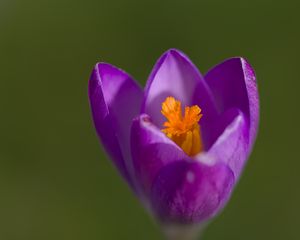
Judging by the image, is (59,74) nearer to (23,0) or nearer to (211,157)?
(23,0)

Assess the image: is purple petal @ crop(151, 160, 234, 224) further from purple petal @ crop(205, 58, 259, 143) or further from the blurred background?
the blurred background

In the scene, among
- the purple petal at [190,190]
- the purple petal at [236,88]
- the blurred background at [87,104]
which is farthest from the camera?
the blurred background at [87,104]

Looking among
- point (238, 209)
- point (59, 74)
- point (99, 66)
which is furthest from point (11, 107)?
point (99, 66)

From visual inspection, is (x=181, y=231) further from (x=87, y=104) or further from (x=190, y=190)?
(x=87, y=104)

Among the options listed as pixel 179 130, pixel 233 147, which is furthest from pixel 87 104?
pixel 233 147

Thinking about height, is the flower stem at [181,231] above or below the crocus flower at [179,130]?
below

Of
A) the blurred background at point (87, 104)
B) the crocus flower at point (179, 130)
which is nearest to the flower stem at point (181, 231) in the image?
the crocus flower at point (179, 130)

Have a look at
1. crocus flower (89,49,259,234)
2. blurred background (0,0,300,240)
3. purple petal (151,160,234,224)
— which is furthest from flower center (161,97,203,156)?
blurred background (0,0,300,240)

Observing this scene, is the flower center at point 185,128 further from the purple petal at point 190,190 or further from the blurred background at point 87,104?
the blurred background at point 87,104
